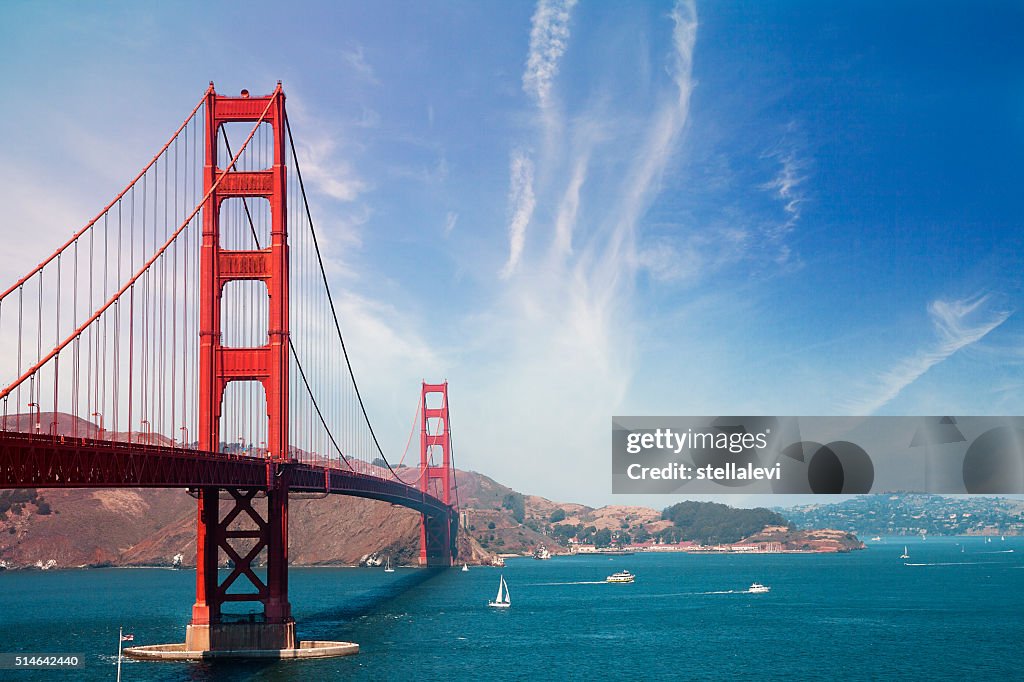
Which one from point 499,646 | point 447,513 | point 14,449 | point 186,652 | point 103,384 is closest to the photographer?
point 14,449

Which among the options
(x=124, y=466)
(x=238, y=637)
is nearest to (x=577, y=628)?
(x=238, y=637)

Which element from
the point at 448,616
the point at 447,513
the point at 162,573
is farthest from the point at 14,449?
the point at 162,573

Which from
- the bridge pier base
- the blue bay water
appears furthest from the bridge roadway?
the blue bay water

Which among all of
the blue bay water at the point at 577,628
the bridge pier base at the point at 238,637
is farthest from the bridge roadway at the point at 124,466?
the blue bay water at the point at 577,628

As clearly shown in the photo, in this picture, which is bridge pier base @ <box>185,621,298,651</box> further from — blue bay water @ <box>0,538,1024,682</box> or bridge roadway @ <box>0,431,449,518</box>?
bridge roadway @ <box>0,431,449,518</box>

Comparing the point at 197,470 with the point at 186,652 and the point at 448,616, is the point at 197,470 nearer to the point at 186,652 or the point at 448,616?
the point at 186,652

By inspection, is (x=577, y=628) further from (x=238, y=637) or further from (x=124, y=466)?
(x=124, y=466)

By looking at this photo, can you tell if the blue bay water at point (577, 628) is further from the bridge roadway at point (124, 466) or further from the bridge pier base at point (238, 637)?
the bridge roadway at point (124, 466)
